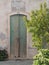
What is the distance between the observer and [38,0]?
56.0 ft

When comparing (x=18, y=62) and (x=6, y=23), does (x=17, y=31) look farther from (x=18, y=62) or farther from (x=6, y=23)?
(x=18, y=62)

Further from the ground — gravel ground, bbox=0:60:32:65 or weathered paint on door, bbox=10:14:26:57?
weathered paint on door, bbox=10:14:26:57

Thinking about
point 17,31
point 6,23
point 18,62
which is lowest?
point 18,62

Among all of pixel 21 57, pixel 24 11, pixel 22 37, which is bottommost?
pixel 21 57

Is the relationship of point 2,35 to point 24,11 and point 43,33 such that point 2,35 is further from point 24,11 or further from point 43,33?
point 43,33

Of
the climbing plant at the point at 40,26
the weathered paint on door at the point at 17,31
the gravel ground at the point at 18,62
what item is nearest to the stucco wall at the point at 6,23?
the weathered paint on door at the point at 17,31

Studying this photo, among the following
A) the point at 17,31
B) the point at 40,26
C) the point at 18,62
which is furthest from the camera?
the point at 17,31

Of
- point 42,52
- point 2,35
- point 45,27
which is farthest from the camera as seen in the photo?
point 2,35

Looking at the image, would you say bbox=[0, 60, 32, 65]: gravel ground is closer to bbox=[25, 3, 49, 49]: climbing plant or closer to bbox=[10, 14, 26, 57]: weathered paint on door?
bbox=[10, 14, 26, 57]: weathered paint on door

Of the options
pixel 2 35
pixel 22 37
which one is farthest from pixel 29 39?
pixel 2 35

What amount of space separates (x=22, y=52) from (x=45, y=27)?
14.4ft

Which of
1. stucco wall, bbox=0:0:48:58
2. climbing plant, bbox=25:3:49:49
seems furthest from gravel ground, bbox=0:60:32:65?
climbing plant, bbox=25:3:49:49

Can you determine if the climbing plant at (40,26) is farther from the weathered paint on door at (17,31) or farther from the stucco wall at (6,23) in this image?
the weathered paint on door at (17,31)

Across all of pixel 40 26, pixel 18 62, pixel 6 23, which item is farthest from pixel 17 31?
pixel 40 26
